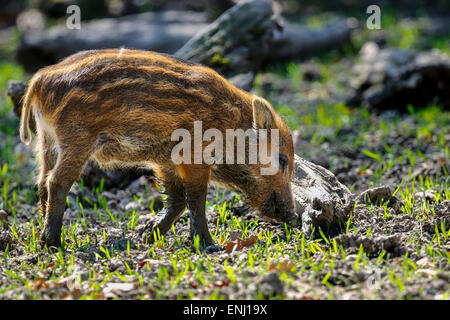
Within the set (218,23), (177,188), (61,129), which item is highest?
(218,23)

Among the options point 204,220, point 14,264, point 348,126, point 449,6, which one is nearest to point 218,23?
point 348,126

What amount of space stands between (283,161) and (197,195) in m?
0.77

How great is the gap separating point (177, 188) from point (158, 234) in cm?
51

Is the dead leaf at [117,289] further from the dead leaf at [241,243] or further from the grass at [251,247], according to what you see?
the dead leaf at [241,243]

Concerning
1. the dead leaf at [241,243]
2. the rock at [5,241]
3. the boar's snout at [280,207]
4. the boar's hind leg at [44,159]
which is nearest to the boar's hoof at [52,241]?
the rock at [5,241]

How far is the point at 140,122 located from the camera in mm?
4859

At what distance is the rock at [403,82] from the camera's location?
8586 millimetres

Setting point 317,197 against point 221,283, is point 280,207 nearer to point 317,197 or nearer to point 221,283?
point 317,197

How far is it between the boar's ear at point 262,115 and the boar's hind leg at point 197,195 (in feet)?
1.86

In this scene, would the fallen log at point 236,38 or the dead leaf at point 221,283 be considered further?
the fallen log at point 236,38

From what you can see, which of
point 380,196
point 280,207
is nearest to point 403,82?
point 380,196
